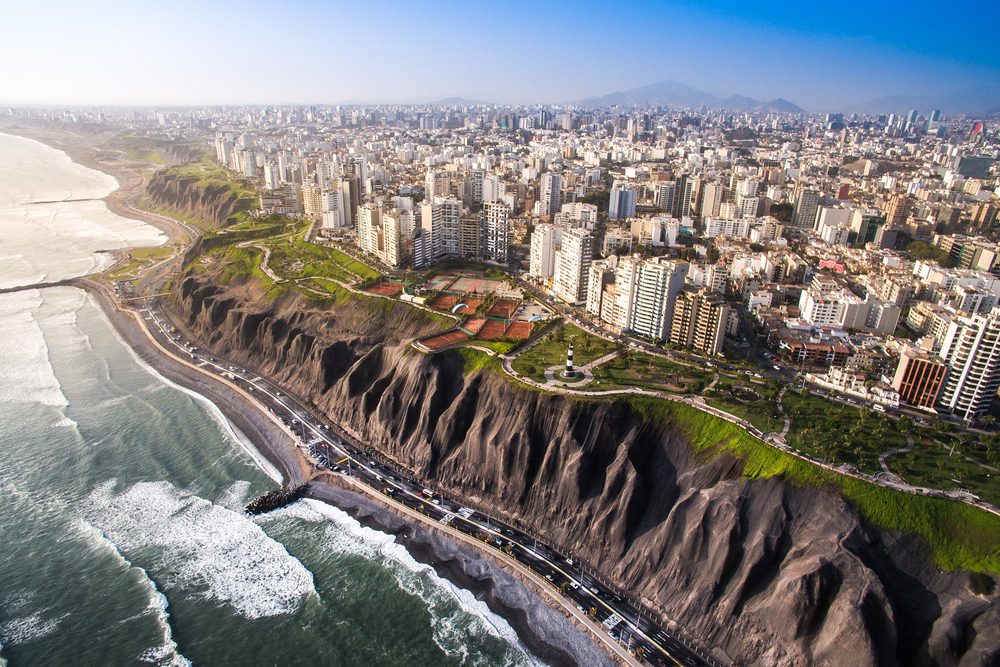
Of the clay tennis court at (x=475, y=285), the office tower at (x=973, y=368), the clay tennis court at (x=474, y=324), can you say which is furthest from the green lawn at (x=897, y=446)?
the clay tennis court at (x=475, y=285)

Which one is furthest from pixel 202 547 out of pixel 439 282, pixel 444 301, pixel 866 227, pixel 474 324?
pixel 866 227

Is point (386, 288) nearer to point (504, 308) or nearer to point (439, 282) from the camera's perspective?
point (439, 282)

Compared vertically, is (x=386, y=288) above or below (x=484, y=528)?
above

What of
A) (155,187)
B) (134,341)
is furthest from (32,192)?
(134,341)

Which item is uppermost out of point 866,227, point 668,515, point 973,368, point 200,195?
point 973,368

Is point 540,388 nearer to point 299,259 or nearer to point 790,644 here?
point 790,644

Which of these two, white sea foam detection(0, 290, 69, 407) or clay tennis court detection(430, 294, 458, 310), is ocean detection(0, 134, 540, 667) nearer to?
white sea foam detection(0, 290, 69, 407)

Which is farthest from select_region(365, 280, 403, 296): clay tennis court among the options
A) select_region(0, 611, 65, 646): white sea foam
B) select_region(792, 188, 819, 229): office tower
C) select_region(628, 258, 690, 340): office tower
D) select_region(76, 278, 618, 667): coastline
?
select_region(792, 188, 819, 229): office tower
